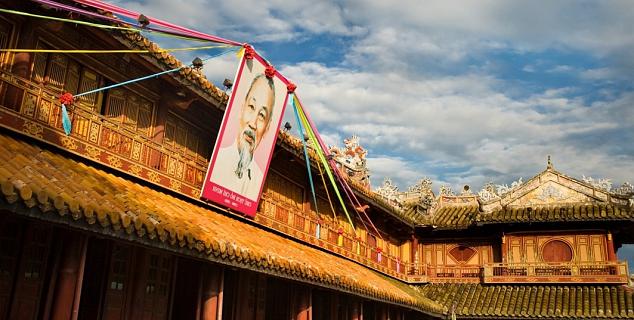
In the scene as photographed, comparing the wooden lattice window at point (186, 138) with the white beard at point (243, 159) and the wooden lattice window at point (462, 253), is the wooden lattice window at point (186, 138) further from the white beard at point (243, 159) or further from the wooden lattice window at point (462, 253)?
the wooden lattice window at point (462, 253)

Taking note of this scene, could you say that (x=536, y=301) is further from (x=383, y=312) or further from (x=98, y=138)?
(x=98, y=138)

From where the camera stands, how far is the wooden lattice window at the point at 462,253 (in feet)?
88.8

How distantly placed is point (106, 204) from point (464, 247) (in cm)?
2196

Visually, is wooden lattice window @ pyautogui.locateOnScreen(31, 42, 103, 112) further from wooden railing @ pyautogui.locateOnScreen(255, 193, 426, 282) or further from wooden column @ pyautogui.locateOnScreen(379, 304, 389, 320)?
wooden column @ pyautogui.locateOnScreen(379, 304, 389, 320)

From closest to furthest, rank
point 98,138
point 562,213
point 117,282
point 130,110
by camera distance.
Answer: point 98,138
point 117,282
point 130,110
point 562,213

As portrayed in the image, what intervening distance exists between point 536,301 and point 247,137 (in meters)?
15.5

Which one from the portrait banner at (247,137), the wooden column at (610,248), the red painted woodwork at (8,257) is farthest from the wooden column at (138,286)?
the wooden column at (610,248)

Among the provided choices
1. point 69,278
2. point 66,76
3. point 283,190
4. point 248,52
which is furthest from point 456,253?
point 69,278

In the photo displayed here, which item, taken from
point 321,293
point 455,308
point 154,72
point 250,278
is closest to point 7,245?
point 154,72

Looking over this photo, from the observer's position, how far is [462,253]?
89.2 feet

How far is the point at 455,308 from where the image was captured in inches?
930

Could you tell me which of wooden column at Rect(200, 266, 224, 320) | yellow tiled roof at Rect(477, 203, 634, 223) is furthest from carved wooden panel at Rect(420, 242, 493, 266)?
wooden column at Rect(200, 266, 224, 320)

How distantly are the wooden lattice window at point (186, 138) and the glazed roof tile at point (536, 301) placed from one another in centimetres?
1339

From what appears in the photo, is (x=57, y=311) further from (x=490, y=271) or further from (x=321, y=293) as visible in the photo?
(x=490, y=271)
